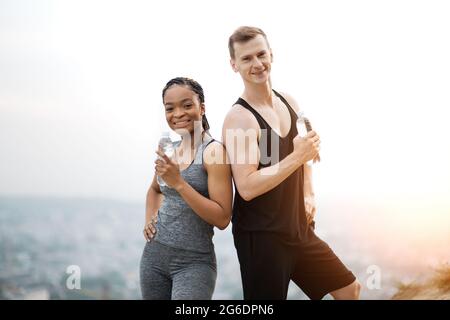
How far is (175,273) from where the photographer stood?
96.0 inches

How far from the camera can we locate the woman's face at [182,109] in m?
2.51

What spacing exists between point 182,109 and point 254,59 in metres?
0.39

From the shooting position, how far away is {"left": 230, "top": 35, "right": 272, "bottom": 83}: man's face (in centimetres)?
259

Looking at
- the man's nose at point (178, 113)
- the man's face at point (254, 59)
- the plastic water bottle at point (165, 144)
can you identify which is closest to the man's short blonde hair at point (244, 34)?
the man's face at point (254, 59)

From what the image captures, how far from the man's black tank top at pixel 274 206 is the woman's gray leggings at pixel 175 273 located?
0.23 m

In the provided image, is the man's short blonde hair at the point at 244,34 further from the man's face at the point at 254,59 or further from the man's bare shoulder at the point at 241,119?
the man's bare shoulder at the point at 241,119

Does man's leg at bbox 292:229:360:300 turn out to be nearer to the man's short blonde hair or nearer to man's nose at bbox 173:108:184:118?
man's nose at bbox 173:108:184:118

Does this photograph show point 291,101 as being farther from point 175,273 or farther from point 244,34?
A: point 175,273

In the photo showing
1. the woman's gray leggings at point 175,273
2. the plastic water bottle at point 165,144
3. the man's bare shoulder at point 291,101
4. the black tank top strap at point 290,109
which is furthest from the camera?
the man's bare shoulder at point 291,101

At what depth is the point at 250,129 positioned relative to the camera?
2525 millimetres

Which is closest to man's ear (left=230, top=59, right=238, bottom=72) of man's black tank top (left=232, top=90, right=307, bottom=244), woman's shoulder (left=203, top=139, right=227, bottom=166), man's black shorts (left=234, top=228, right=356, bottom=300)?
man's black tank top (left=232, top=90, right=307, bottom=244)

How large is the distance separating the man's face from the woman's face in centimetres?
26
